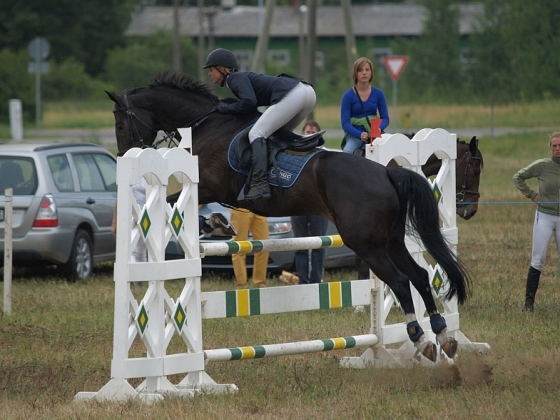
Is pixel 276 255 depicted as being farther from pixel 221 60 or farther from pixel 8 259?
pixel 221 60

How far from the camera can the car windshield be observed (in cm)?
1387

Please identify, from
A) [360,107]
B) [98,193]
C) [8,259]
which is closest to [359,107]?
[360,107]

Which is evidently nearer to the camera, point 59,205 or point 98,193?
point 59,205

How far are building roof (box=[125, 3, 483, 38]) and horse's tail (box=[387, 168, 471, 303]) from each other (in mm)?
67451

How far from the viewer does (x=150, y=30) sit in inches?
3108

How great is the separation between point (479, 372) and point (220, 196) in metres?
2.56

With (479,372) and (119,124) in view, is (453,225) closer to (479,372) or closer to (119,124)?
(479,372)

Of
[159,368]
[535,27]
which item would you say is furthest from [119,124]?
[535,27]

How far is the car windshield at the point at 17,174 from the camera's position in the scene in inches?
546

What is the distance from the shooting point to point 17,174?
14.0 meters

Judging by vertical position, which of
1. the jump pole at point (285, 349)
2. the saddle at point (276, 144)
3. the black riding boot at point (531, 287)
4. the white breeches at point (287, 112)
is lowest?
the jump pole at point (285, 349)

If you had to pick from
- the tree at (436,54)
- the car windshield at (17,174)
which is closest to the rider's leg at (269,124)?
the car windshield at (17,174)

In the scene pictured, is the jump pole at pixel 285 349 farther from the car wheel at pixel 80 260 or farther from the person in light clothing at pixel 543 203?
the car wheel at pixel 80 260

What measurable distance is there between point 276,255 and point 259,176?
6144 millimetres
